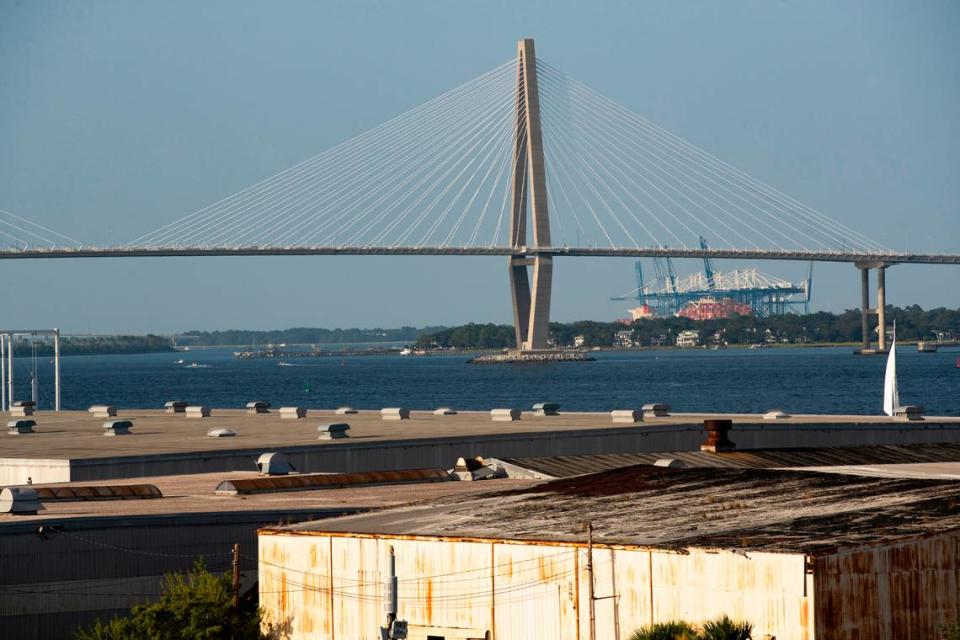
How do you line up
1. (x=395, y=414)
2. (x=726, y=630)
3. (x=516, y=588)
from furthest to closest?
(x=395, y=414) < (x=516, y=588) < (x=726, y=630)

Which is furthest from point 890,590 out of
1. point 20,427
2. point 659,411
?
point 20,427

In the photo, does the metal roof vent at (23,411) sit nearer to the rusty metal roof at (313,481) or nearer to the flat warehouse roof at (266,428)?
the flat warehouse roof at (266,428)

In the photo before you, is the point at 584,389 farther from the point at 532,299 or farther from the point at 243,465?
the point at 243,465

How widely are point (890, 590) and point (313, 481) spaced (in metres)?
15.2

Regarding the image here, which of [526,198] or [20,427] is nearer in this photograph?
[20,427]

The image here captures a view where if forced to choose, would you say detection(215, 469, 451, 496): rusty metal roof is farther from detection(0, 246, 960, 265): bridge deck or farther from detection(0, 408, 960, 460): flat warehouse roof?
detection(0, 246, 960, 265): bridge deck

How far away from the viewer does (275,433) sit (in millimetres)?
49250

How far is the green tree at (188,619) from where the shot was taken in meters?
21.6

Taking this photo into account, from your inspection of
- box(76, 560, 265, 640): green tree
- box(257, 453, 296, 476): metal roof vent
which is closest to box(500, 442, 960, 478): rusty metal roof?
box(257, 453, 296, 476): metal roof vent

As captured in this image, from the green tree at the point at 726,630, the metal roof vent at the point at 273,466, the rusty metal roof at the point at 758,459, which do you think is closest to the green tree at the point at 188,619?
the green tree at the point at 726,630

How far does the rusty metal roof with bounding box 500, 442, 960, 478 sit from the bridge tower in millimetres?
107090

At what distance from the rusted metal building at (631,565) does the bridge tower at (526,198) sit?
122 meters

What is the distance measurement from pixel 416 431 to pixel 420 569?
88.1 feet

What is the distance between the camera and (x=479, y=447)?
44531mm
